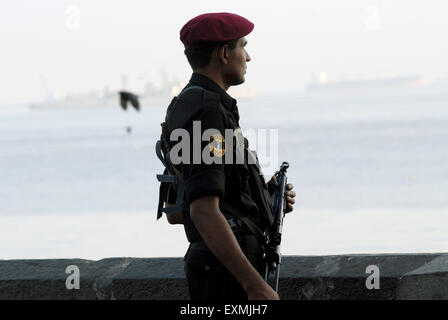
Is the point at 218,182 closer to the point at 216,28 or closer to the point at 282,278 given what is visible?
the point at 216,28

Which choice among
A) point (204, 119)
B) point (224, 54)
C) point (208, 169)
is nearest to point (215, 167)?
point (208, 169)

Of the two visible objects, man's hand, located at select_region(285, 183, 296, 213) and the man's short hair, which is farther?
man's hand, located at select_region(285, 183, 296, 213)

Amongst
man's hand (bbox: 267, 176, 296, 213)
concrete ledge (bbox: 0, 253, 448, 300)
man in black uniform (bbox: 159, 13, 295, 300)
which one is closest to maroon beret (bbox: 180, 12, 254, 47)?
man in black uniform (bbox: 159, 13, 295, 300)

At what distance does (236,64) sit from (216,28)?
14 cm

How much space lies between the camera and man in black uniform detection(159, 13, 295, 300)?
10.5 ft

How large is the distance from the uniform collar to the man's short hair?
1.5 inches

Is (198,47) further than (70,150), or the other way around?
(70,150)

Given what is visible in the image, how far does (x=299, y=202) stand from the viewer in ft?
133

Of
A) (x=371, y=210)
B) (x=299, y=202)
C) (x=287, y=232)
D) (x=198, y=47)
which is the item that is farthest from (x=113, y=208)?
(x=198, y=47)

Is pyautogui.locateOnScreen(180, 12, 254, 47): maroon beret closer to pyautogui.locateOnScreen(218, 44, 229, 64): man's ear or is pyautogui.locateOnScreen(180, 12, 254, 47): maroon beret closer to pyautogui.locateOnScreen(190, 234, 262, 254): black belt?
pyautogui.locateOnScreen(218, 44, 229, 64): man's ear

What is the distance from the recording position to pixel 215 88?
3441 millimetres
